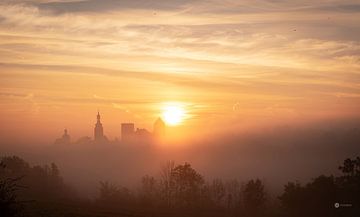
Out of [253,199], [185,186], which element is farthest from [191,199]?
[253,199]

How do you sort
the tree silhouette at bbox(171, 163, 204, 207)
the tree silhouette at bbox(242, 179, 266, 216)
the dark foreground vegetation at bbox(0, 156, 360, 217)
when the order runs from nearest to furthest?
1. the dark foreground vegetation at bbox(0, 156, 360, 217)
2. the tree silhouette at bbox(242, 179, 266, 216)
3. the tree silhouette at bbox(171, 163, 204, 207)

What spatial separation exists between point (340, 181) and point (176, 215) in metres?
29.1

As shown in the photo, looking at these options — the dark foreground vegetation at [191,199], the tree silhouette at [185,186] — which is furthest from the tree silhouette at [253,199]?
the tree silhouette at [185,186]

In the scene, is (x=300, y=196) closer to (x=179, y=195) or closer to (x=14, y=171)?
(x=179, y=195)

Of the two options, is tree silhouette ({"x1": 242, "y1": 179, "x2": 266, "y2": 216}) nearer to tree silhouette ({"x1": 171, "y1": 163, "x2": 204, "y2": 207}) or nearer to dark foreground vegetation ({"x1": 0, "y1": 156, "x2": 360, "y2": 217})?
dark foreground vegetation ({"x1": 0, "y1": 156, "x2": 360, "y2": 217})

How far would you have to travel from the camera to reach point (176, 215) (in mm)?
78438

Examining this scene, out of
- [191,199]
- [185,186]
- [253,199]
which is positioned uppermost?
[185,186]

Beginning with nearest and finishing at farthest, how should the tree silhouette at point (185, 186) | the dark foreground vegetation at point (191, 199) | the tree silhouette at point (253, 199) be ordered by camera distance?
the dark foreground vegetation at point (191, 199)
the tree silhouette at point (253, 199)
the tree silhouette at point (185, 186)

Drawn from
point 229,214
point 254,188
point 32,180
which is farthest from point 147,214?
point 32,180

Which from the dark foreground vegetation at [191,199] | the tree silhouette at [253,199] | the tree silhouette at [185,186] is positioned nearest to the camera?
the dark foreground vegetation at [191,199]

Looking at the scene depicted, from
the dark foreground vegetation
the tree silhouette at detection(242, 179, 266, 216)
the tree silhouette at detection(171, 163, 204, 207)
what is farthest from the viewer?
the tree silhouette at detection(171, 163, 204, 207)

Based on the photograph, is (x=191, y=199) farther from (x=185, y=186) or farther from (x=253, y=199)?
(x=253, y=199)

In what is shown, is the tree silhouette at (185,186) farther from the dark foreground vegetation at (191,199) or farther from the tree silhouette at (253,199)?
the tree silhouette at (253,199)

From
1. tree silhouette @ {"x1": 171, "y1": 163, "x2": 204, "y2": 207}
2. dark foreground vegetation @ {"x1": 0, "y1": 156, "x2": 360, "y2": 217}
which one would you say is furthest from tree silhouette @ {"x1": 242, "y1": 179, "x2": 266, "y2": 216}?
tree silhouette @ {"x1": 171, "y1": 163, "x2": 204, "y2": 207}
